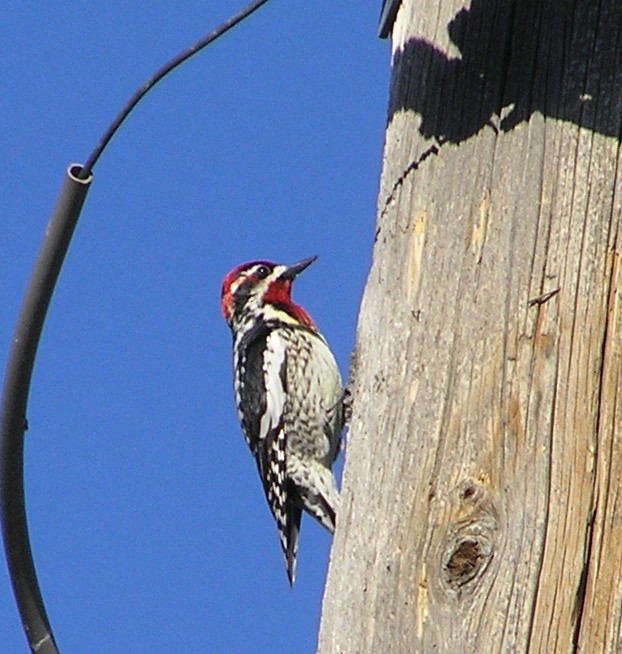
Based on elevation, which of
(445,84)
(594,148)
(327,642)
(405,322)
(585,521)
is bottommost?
(327,642)

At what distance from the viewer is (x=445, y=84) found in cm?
287

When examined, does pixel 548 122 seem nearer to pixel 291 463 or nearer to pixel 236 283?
pixel 291 463

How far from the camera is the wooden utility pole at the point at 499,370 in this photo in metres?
2.25

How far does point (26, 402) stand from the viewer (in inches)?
94.3

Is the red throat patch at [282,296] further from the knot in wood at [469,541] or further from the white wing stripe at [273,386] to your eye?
the knot in wood at [469,541]

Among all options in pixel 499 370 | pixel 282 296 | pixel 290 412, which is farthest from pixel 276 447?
pixel 499 370

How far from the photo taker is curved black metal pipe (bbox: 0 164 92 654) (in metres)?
2.38

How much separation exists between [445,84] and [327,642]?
117 centimetres

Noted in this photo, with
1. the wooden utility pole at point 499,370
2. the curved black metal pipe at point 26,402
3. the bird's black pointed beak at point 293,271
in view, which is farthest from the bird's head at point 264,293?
the curved black metal pipe at point 26,402

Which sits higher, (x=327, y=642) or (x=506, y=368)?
(x=506, y=368)

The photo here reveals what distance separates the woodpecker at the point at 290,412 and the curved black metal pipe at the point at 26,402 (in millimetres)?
2893

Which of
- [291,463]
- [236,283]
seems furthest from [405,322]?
[236,283]

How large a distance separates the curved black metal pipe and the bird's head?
136 inches

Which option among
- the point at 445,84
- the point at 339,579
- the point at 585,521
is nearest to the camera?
the point at 585,521
